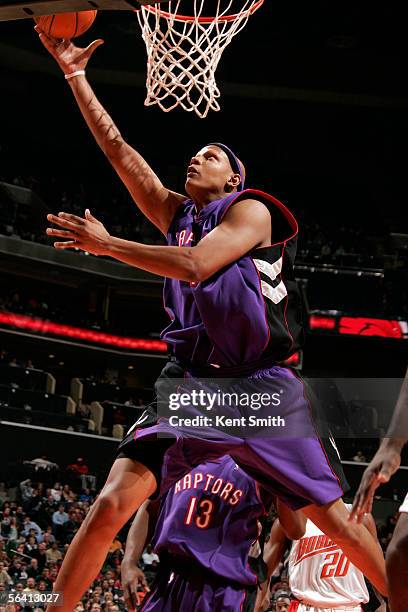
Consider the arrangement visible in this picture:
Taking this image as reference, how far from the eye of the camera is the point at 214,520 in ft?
13.0

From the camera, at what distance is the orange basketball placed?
14.9ft

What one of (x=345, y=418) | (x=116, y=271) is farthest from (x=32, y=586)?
(x=116, y=271)

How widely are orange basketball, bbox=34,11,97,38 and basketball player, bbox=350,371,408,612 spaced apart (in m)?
2.77

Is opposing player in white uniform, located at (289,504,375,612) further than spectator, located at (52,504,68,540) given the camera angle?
No

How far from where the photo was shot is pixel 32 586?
9961mm

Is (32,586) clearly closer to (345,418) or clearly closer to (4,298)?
(345,418)

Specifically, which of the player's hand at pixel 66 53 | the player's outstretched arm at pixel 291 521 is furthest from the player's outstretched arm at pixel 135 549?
the player's hand at pixel 66 53

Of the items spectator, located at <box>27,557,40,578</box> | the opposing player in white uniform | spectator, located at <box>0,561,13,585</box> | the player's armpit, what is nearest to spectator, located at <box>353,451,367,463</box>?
spectator, located at <box>27,557,40,578</box>

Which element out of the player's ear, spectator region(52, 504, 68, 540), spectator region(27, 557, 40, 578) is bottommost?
spectator region(52, 504, 68, 540)

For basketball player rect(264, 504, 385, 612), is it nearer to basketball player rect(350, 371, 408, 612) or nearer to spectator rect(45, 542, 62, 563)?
basketball player rect(350, 371, 408, 612)

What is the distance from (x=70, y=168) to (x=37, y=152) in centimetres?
104

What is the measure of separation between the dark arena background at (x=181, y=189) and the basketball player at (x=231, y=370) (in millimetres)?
14219

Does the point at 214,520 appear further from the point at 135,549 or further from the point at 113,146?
the point at 113,146

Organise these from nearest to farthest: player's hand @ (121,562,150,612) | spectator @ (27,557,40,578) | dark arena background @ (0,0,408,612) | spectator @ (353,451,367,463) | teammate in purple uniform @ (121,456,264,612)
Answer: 1. teammate in purple uniform @ (121,456,264,612)
2. player's hand @ (121,562,150,612)
3. spectator @ (27,557,40,578)
4. spectator @ (353,451,367,463)
5. dark arena background @ (0,0,408,612)
